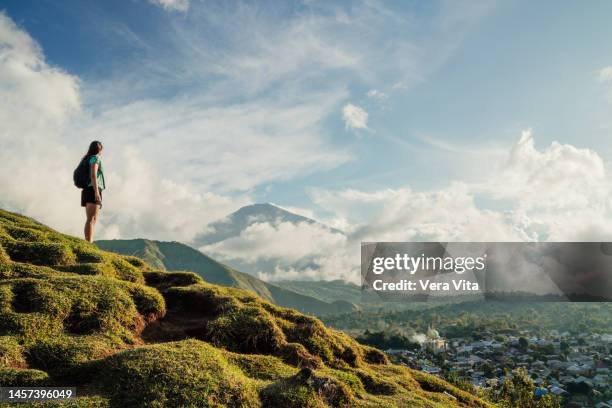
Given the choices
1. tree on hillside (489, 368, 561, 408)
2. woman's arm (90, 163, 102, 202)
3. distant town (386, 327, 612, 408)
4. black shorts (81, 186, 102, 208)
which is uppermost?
woman's arm (90, 163, 102, 202)

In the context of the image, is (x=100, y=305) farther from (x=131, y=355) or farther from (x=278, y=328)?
(x=278, y=328)

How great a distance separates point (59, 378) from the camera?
934 centimetres

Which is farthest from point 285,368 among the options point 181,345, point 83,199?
point 83,199

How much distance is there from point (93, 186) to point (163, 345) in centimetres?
1031

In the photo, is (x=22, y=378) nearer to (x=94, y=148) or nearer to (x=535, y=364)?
(x=94, y=148)

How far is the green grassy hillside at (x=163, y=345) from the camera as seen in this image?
9242mm

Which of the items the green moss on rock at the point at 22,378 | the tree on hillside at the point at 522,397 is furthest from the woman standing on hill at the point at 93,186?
the tree on hillside at the point at 522,397

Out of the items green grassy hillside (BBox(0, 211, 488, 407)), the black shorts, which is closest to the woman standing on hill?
the black shorts

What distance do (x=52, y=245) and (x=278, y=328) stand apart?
30.2 ft

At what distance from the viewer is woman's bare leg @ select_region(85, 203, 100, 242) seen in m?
18.9

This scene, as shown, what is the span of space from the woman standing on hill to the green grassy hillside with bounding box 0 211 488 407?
1419 mm

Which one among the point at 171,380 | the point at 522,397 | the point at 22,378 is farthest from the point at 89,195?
the point at 522,397

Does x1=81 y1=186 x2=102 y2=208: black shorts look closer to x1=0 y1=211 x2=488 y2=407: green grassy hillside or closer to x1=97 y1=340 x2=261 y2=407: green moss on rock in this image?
x1=0 y1=211 x2=488 y2=407: green grassy hillside

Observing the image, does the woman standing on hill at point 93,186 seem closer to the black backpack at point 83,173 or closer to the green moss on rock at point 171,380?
the black backpack at point 83,173
